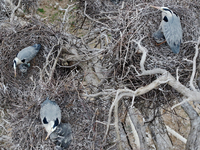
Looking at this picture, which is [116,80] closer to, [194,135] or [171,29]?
[171,29]

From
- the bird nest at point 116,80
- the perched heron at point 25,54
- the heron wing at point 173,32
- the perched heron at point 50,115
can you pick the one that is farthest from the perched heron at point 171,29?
the perched heron at point 25,54

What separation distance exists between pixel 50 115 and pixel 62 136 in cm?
41

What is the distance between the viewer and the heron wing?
10.8ft

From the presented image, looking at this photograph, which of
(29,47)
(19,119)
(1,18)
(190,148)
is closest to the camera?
(190,148)

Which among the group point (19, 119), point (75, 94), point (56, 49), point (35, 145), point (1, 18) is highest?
point (1, 18)

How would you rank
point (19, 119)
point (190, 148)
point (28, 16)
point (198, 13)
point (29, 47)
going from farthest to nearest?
point (28, 16) → point (29, 47) → point (198, 13) → point (19, 119) → point (190, 148)

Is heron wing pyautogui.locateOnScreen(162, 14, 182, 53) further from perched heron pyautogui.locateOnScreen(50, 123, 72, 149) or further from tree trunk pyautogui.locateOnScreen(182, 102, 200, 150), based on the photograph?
perched heron pyautogui.locateOnScreen(50, 123, 72, 149)

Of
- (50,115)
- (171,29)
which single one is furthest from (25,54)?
(171,29)

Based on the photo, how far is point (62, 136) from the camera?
3418 mm

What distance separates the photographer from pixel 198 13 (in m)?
3.76

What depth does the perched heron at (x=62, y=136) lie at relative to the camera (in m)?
3.39

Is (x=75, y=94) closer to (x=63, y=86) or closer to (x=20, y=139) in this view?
(x=63, y=86)

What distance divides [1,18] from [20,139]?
10.1 ft

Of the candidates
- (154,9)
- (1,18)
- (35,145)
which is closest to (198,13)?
(154,9)
